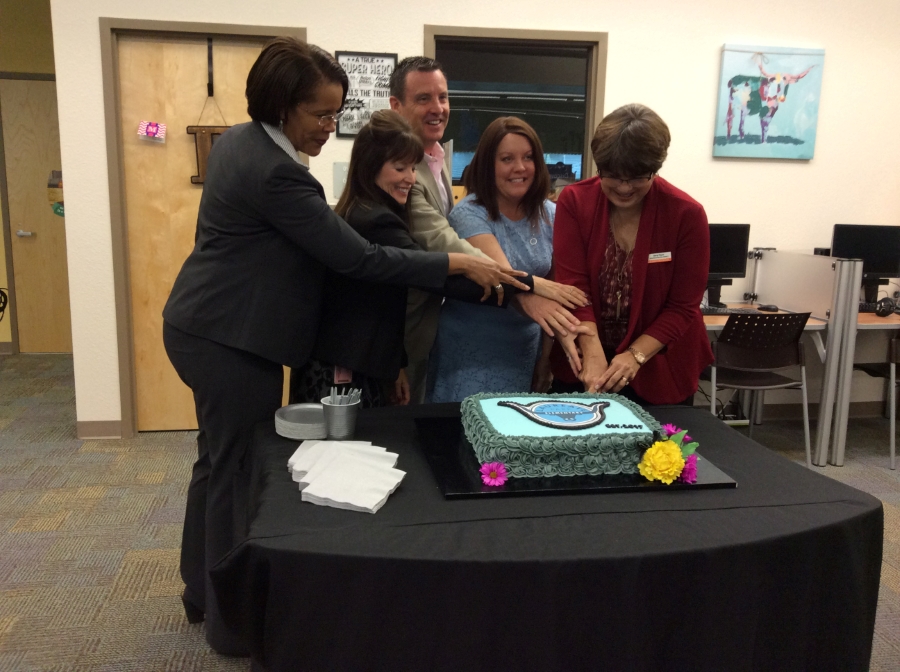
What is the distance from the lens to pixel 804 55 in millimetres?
3686

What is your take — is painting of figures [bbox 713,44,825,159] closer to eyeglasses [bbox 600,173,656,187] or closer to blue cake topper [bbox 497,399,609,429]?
eyeglasses [bbox 600,173,656,187]

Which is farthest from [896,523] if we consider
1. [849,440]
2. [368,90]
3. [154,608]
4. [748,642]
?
[368,90]

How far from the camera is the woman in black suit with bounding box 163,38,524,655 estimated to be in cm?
138

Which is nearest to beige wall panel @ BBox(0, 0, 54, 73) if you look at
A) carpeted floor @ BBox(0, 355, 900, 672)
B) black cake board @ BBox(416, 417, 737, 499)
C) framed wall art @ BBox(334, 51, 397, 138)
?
carpeted floor @ BBox(0, 355, 900, 672)

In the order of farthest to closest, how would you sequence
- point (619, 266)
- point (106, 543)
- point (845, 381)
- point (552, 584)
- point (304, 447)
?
point (845, 381), point (106, 543), point (619, 266), point (304, 447), point (552, 584)

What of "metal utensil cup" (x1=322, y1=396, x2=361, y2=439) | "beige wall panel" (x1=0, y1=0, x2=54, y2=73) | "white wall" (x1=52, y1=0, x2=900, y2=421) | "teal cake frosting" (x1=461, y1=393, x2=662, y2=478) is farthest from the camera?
"beige wall panel" (x1=0, y1=0, x2=54, y2=73)

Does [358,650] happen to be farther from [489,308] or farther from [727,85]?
[727,85]

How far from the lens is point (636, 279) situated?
1.65m

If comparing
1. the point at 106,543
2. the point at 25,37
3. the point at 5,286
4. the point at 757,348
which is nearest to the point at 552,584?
the point at 106,543

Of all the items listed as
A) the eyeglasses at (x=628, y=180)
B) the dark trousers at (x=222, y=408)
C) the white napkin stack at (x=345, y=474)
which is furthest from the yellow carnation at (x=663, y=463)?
the dark trousers at (x=222, y=408)

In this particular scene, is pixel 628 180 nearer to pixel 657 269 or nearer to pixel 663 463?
pixel 657 269

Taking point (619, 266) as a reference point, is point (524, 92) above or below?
above

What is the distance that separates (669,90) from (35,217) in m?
4.73

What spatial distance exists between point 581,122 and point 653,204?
2.38 m
